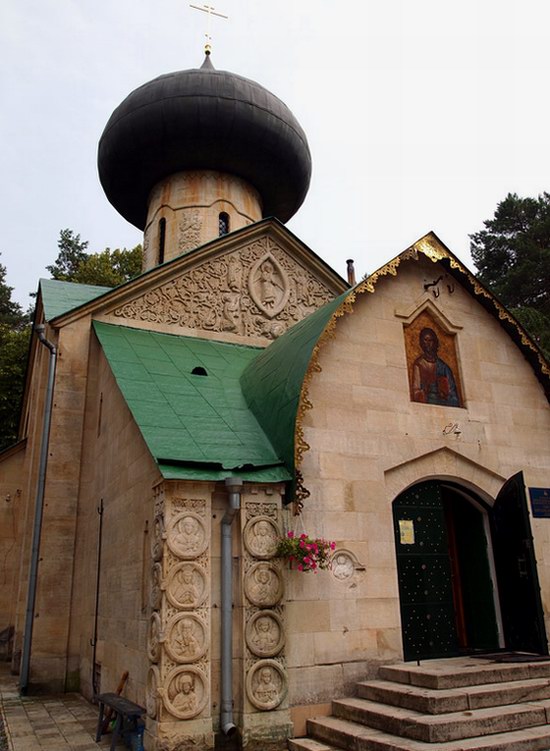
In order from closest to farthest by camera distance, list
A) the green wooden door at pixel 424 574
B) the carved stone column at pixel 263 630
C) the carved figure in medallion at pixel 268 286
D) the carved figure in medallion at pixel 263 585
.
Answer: the carved stone column at pixel 263 630 → the carved figure in medallion at pixel 263 585 → the green wooden door at pixel 424 574 → the carved figure in medallion at pixel 268 286

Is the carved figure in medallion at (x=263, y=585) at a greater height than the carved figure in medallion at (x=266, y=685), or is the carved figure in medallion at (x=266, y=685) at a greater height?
the carved figure in medallion at (x=263, y=585)

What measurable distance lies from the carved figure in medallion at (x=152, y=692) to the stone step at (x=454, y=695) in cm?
208

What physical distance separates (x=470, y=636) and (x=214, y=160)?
10.4 meters

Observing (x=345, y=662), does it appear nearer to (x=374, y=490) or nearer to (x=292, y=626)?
(x=292, y=626)

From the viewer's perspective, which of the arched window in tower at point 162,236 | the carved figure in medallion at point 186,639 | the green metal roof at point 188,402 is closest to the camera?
the carved figure in medallion at point 186,639

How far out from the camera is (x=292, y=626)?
21.0 ft

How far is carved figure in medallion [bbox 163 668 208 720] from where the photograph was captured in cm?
566

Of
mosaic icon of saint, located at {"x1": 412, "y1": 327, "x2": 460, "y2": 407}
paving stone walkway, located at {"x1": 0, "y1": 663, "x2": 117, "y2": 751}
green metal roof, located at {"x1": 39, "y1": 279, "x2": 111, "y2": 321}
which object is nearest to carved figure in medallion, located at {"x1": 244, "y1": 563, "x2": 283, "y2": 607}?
paving stone walkway, located at {"x1": 0, "y1": 663, "x2": 117, "y2": 751}

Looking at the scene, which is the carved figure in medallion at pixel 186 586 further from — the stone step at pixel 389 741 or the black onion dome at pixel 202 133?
the black onion dome at pixel 202 133

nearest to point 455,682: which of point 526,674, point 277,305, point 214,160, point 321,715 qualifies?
point 526,674

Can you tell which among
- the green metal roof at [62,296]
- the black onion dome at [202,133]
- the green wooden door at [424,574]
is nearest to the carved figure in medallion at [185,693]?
the green wooden door at [424,574]

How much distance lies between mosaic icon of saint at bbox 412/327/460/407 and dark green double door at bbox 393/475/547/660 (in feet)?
3.64

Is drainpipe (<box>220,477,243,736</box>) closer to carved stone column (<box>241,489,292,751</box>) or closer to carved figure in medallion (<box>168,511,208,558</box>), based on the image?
carved stone column (<box>241,489,292,751</box>)

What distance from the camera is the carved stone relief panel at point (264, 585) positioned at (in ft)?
20.5
